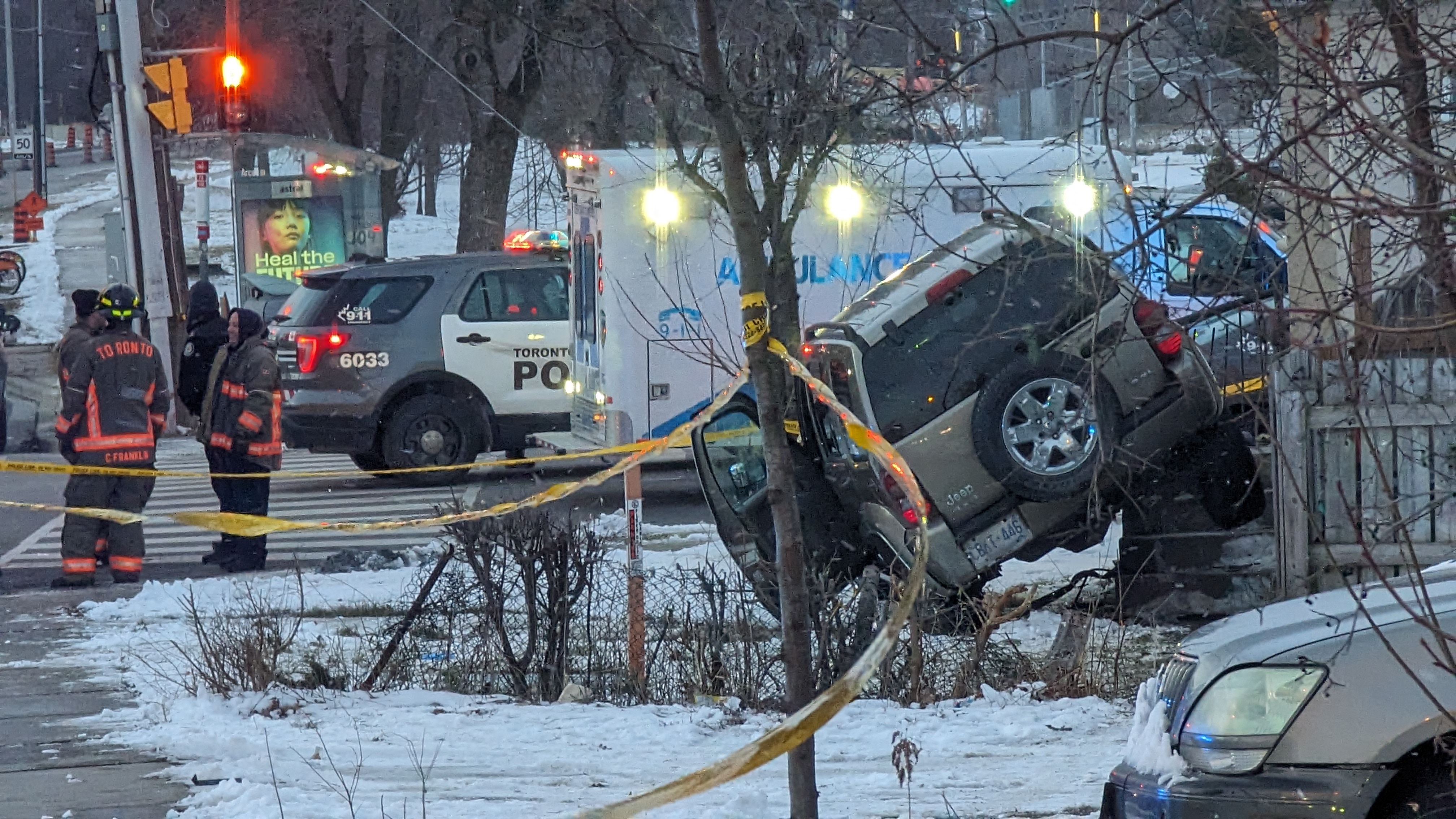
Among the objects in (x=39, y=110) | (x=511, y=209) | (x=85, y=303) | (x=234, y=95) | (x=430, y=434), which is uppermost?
(x=39, y=110)

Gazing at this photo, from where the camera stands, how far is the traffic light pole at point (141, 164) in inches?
738

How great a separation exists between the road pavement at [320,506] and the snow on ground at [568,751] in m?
4.07

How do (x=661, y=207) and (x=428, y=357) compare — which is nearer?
(x=661, y=207)

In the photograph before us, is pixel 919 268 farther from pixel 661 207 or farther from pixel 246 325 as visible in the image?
pixel 246 325

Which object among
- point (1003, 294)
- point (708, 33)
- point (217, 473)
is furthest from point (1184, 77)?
point (217, 473)

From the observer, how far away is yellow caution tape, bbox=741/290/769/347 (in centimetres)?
434

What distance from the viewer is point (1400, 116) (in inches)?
163

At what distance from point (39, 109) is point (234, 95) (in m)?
27.8

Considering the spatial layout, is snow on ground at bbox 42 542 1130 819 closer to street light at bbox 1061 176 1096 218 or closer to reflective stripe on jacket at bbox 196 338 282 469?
reflective stripe on jacket at bbox 196 338 282 469

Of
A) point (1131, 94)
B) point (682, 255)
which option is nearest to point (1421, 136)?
point (1131, 94)

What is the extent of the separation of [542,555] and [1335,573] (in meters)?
3.82

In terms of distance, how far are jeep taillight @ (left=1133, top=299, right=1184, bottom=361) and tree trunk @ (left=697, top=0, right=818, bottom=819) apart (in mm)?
1066

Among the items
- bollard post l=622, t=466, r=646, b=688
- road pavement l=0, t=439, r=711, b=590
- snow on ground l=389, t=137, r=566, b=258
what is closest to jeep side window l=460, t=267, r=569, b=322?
road pavement l=0, t=439, r=711, b=590

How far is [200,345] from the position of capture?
12.6 metres
